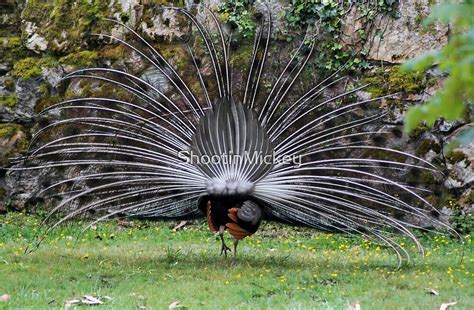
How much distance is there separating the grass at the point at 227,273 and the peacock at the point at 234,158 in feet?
1.52

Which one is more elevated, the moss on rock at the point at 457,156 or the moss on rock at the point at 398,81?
the moss on rock at the point at 398,81

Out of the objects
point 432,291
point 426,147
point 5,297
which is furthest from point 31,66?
point 432,291

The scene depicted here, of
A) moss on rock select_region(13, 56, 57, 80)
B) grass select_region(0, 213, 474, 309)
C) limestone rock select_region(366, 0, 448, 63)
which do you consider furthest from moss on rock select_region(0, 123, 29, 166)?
limestone rock select_region(366, 0, 448, 63)

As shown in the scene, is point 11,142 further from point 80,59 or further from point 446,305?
point 446,305

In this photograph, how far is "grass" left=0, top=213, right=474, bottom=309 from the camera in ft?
19.9

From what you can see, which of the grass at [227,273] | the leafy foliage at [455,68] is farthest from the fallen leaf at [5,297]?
the leafy foliage at [455,68]

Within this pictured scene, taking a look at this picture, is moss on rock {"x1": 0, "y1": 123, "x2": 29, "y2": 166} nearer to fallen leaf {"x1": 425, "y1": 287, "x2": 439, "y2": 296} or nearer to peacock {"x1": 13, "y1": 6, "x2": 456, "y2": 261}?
peacock {"x1": 13, "y1": 6, "x2": 456, "y2": 261}

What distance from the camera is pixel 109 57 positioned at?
40.9ft

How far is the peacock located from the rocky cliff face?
1.69 m

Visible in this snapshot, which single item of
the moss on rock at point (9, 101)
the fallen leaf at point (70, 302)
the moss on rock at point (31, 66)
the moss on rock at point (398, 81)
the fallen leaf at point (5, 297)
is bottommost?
the fallen leaf at point (5, 297)

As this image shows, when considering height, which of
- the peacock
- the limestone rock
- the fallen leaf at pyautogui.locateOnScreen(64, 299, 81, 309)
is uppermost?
the limestone rock

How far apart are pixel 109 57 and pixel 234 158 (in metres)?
5.61

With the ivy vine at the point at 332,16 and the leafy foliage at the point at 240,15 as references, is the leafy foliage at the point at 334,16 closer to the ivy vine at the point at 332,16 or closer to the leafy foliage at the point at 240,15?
the ivy vine at the point at 332,16

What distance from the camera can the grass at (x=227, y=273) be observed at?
19.9ft
